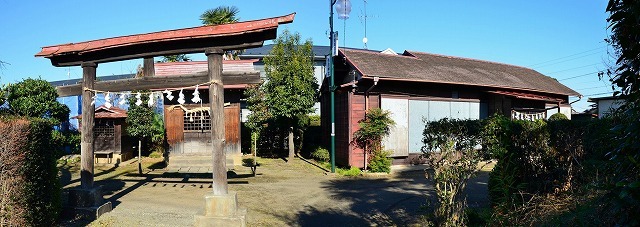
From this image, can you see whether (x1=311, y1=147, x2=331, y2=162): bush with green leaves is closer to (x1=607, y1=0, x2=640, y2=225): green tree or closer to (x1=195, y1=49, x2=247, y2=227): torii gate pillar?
(x1=195, y1=49, x2=247, y2=227): torii gate pillar

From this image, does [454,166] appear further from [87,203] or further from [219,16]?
[219,16]

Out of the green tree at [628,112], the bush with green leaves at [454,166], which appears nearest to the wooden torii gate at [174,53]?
the bush with green leaves at [454,166]

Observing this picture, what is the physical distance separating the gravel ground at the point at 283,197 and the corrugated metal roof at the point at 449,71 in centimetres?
379

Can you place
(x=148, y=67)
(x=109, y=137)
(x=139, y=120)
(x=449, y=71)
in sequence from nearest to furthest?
(x=148, y=67) < (x=139, y=120) < (x=109, y=137) < (x=449, y=71)

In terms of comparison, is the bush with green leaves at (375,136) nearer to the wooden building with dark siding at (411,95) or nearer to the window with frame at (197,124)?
Answer: the wooden building with dark siding at (411,95)

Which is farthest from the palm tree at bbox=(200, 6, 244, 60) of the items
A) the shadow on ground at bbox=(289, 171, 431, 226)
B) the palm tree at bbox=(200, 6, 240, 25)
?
the shadow on ground at bbox=(289, 171, 431, 226)

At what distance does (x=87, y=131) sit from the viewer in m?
8.32

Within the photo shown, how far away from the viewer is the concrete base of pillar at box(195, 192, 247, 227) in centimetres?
697

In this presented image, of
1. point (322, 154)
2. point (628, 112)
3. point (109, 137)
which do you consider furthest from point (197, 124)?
point (628, 112)

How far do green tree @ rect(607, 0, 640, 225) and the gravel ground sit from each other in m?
5.36

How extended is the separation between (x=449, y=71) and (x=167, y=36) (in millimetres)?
13031

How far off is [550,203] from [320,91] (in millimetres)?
16120

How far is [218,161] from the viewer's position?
732 cm

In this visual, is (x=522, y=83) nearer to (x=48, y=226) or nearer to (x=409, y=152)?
(x=409, y=152)
